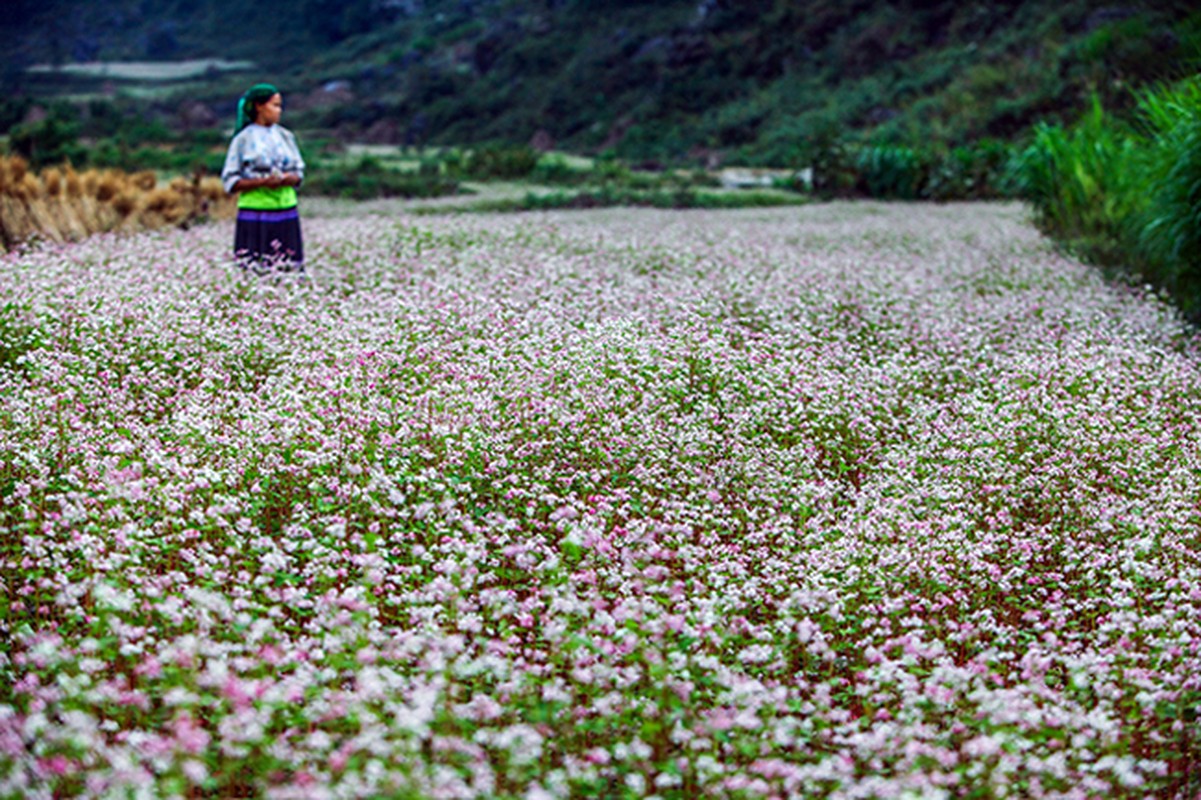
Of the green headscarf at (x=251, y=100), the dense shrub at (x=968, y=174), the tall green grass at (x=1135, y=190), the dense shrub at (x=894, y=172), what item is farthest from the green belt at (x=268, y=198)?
the dense shrub at (x=968, y=174)

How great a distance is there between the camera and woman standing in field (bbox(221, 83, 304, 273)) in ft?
33.2

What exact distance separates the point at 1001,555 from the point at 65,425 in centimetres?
529

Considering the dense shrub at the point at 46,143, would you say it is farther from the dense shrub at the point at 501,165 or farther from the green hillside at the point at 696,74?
the green hillside at the point at 696,74

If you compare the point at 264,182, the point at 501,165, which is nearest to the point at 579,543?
the point at 264,182

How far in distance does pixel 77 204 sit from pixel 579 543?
12.3m

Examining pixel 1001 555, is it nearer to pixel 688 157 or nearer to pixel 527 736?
pixel 527 736

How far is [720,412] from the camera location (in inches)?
294

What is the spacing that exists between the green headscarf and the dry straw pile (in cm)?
387

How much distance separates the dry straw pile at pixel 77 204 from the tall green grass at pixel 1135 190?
12.9 m

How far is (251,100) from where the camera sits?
33.1 ft

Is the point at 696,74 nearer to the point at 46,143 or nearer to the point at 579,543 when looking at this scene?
the point at 46,143

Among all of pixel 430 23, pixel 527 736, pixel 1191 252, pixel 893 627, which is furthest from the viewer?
pixel 430 23

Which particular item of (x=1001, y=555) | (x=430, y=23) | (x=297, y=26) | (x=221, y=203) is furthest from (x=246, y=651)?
(x=297, y=26)

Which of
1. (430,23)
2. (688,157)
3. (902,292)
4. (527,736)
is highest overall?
(430,23)
